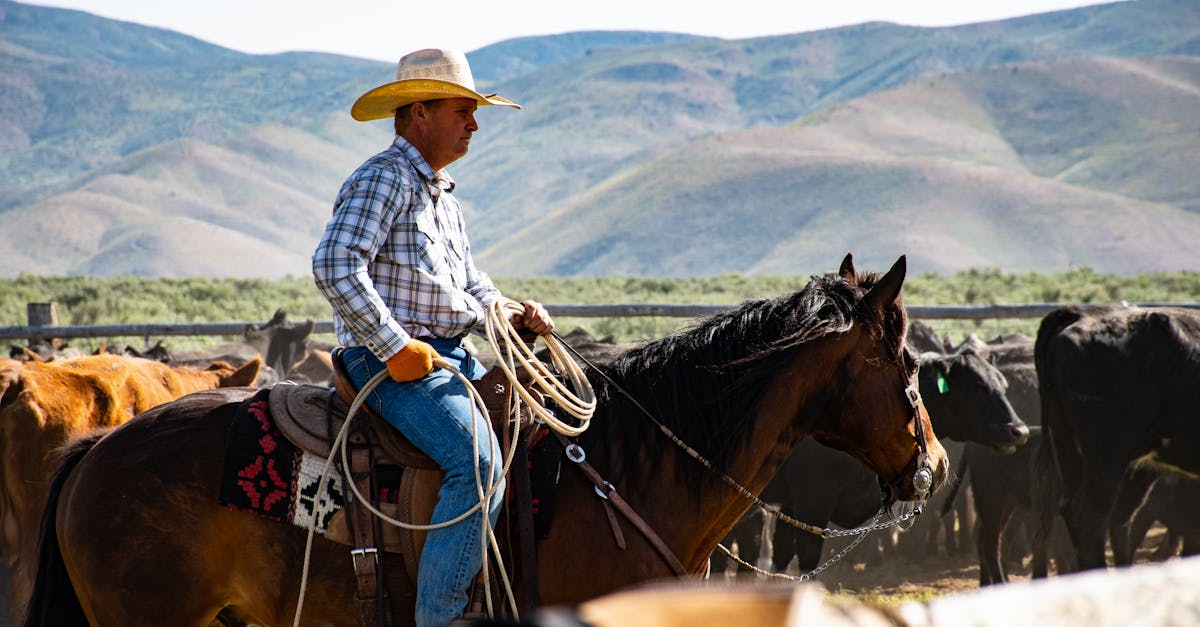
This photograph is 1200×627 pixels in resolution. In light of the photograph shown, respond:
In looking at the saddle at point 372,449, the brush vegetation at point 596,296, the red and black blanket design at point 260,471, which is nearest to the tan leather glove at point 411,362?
the saddle at point 372,449

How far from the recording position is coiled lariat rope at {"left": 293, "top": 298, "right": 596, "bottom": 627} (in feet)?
11.2

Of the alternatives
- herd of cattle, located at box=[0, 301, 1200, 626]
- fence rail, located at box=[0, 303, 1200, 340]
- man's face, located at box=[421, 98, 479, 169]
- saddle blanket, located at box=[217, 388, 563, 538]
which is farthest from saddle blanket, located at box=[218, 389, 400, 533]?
fence rail, located at box=[0, 303, 1200, 340]

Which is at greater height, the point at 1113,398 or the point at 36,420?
the point at 1113,398

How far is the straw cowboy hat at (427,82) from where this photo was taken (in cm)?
368

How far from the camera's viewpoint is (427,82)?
12.1 ft

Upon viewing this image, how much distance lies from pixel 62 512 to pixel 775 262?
368ft

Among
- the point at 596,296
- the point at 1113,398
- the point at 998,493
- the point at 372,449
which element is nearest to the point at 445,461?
the point at 372,449

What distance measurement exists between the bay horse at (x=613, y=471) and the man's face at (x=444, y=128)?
3.31ft

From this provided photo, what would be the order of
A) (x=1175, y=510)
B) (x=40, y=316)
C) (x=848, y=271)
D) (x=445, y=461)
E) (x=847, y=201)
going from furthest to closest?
(x=847, y=201) → (x=40, y=316) → (x=1175, y=510) → (x=848, y=271) → (x=445, y=461)

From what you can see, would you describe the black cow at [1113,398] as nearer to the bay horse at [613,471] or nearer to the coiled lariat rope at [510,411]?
the bay horse at [613,471]

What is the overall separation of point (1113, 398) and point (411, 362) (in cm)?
582

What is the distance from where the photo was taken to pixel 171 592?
137 inches

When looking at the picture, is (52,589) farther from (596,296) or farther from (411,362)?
(596,296)

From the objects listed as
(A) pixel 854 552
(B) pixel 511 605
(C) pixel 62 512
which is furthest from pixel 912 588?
(C) pixel 62 512
